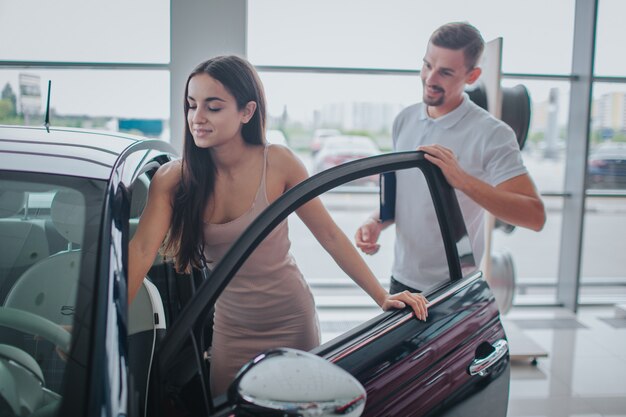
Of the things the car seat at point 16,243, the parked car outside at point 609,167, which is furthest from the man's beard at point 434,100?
the parked car outside at point 609,167

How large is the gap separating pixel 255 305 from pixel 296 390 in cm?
64

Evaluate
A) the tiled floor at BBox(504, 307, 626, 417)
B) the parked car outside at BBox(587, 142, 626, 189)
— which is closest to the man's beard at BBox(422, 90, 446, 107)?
the tiled floor at BBox(504, 307, 626, 417)

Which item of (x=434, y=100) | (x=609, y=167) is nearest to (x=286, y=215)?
(x=434, y=100)

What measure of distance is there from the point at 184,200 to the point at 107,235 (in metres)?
0.31

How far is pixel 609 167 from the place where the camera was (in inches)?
222

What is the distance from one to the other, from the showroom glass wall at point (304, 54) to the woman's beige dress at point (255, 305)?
108 inches

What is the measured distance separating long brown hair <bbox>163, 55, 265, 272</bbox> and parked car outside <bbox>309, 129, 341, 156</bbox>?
3.46m

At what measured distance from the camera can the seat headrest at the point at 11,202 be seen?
113 cm

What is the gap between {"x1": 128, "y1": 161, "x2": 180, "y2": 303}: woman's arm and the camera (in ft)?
3.82

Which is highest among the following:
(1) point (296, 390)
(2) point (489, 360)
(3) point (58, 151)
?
(3) point (58, 151)

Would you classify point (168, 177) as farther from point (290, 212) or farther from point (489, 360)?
point (489, 360)

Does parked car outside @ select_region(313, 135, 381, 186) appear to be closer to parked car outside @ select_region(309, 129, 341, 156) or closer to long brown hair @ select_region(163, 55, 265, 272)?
parked car outside @ select_region(309, 129, 341, 156)

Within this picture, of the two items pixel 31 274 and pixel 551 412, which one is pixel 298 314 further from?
pixel 551 412

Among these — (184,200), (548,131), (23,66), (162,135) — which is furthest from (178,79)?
(548,131)
